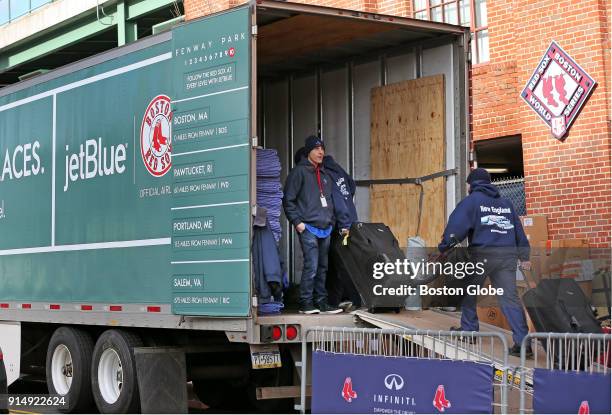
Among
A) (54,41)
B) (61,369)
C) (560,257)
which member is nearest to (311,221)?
(61,369)

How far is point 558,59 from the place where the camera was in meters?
15.9

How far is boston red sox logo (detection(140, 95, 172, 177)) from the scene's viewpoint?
10.7 meters

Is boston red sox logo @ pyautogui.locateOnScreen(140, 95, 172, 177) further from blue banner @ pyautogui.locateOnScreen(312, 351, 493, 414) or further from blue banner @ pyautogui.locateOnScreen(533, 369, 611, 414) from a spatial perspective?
blue banner @ pyautogui.locateOnScreen(533, 369, 611, 414)

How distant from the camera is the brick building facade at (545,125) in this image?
1544 centimetres

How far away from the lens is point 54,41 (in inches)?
1137

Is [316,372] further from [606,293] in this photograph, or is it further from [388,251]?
[606,293]

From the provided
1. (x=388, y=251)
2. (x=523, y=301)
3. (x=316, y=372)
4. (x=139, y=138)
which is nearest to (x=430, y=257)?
(x=388, y=251)

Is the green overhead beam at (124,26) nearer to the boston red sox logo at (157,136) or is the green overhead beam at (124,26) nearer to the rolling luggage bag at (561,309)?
the boston red sox logo at (157,136)

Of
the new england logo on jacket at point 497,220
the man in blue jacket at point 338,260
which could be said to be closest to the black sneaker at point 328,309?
the man in blue jacket at point 338,260

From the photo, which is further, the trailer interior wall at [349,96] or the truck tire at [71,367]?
the truck tire at [71,367]

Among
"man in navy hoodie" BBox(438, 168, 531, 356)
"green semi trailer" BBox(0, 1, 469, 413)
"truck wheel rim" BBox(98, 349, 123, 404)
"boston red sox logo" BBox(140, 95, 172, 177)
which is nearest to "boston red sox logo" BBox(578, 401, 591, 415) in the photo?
"man in navy hoodie" BBox(438, 168, 531, 356)

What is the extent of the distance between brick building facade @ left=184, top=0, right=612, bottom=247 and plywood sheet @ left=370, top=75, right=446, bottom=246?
121 inches

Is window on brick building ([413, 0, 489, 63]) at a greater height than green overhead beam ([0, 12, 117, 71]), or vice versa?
green overhead beam ([0, 12, 117, 71])

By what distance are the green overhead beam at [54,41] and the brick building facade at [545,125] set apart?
12153 millimetres
